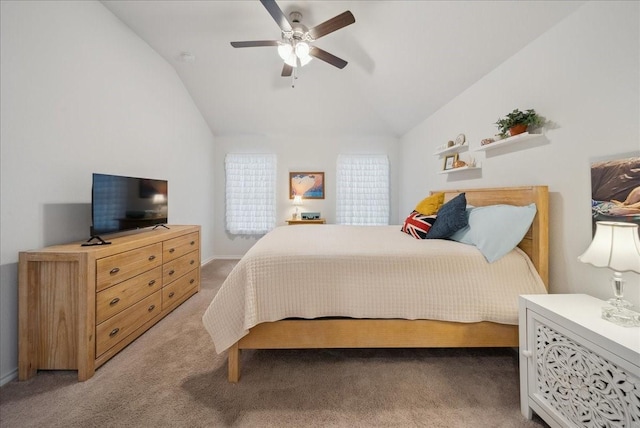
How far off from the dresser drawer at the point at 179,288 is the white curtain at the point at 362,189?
2.70 metres

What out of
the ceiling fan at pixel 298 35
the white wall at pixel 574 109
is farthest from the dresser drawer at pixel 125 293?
the white wall at pixel 574 109

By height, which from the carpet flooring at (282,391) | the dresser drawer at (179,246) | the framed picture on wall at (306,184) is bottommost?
the carpet flooring at (282,391)

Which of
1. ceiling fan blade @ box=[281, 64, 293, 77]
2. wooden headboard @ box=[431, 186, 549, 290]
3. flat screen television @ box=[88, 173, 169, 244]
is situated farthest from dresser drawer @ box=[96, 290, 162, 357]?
wooden headboard @ box=[431, 186, 549, 290]

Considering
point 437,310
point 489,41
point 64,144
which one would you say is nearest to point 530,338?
point 437,310

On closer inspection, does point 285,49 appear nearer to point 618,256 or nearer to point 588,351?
point 618,256

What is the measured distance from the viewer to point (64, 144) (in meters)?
1.89

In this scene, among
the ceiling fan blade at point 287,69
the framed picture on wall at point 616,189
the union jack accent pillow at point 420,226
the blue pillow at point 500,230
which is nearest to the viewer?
the framed picture on wall at point 616,189

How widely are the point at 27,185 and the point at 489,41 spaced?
3.61m

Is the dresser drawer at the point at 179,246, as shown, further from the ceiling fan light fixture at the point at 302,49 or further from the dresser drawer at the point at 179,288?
the ceiling fan light fixture at the point at 302,49

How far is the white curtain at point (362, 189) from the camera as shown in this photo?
476 centimetres

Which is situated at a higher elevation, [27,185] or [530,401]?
[27,185]

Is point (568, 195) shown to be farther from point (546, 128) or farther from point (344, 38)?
point (344, 38)

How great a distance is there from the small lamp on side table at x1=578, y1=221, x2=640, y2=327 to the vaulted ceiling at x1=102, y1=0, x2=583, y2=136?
59.2 inches

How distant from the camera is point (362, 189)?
15.7ft
